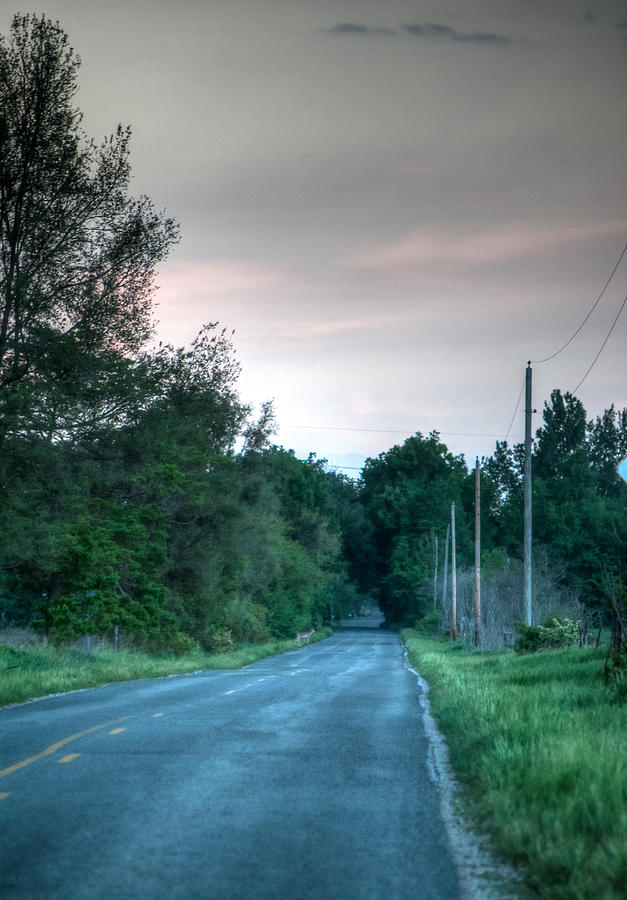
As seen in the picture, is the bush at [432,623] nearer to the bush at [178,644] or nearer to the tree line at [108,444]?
the tree line at [108,444]

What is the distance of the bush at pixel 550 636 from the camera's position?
3098 centimetres

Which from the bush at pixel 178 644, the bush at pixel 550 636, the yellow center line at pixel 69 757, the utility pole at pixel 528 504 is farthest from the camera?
the bush at pixel 178 644

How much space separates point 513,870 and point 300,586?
249 feet

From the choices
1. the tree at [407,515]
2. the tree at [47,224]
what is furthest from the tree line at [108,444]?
the tree at [407,515]

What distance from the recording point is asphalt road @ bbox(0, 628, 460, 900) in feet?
20.4

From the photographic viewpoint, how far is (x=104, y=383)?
86.1 feet

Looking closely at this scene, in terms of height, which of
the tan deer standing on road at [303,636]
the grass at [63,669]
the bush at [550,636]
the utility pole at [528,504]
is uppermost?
the utility pole at [528,504]

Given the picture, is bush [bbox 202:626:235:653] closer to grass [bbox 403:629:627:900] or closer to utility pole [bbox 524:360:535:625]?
utility pole [bbox 524:360:535:625]

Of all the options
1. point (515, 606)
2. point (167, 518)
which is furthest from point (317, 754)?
point (515, 606)

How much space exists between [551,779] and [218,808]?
2744 mm

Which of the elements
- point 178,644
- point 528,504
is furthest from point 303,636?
point 528,504

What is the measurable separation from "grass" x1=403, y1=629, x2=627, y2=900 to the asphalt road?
0.50m

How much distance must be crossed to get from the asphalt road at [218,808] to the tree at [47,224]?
1187cm

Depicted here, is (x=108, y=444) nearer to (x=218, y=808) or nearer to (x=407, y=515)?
(x=218, y=808)
